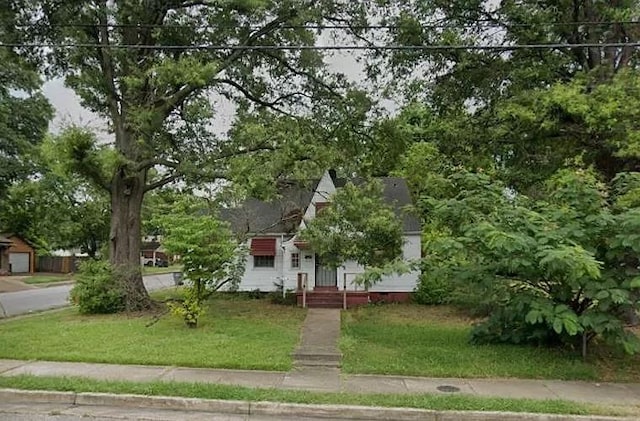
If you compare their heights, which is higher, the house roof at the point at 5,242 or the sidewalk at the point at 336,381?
the house roof at the point at 5,242

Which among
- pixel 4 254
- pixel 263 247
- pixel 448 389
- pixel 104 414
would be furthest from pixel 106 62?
pixel 4 254

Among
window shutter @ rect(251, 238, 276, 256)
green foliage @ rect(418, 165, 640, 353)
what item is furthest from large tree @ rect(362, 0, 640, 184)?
window shutter @ rect(251, 238, 276, 256)

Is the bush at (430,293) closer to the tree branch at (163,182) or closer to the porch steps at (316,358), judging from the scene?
the tree branch at (163,182)

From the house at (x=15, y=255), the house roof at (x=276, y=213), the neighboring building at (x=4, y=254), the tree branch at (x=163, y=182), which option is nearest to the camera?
the tree branch at (x=163, y=182)

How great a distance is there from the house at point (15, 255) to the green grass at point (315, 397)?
39.0 meters

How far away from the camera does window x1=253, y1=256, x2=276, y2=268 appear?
70.8 ft

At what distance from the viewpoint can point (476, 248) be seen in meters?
8.69

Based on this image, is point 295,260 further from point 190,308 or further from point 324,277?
point 190,308

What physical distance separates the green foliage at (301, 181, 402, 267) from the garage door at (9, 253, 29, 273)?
121 ft

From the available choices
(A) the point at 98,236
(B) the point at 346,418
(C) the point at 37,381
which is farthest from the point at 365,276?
(A) the point at 98,236

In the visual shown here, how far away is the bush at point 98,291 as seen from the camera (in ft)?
48.3

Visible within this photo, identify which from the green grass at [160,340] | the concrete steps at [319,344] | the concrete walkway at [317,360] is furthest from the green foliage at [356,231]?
the concrete walkway at [317,360]

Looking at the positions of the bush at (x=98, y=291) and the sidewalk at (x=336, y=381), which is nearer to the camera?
the sidewalk at (x=336, y=381)

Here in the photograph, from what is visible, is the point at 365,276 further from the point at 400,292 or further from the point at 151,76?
the point at 400,292
